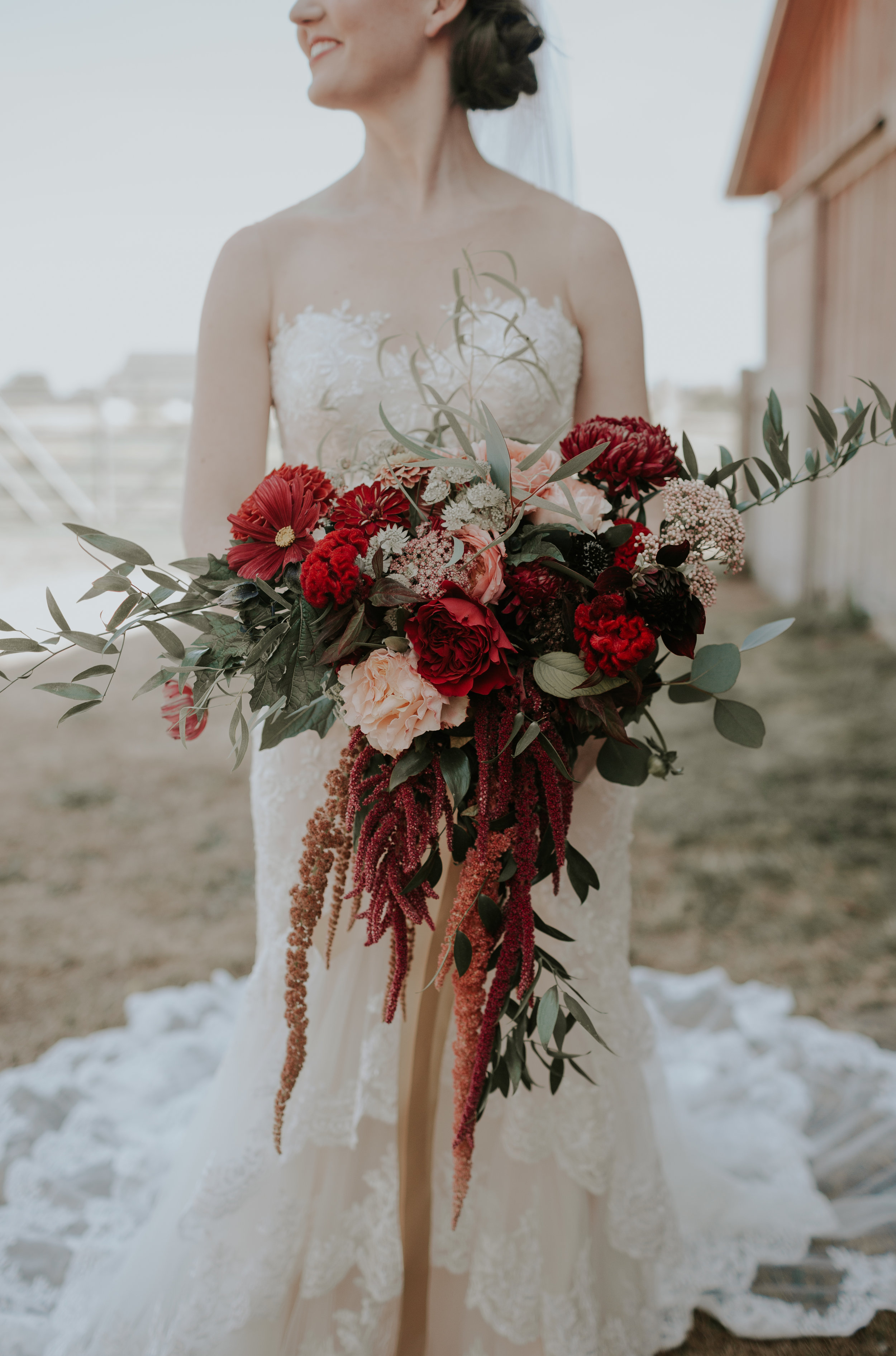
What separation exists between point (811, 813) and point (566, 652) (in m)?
3.48

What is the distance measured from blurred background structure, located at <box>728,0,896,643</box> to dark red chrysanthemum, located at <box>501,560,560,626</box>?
493 centimetres

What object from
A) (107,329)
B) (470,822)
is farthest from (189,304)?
(470,822)

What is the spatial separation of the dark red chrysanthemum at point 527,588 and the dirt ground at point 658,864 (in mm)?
1553

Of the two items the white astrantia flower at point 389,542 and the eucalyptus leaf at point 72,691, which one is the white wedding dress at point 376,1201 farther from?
the eucalyptus leaf at point 72,691

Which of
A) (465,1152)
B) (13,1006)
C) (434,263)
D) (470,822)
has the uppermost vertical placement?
(434,263)

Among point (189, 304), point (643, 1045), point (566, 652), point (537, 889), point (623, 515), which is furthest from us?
point (189, 304)

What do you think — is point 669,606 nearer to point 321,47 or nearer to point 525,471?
point 525,471

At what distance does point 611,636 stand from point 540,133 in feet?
4.82

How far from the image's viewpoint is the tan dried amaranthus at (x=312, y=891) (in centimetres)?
114

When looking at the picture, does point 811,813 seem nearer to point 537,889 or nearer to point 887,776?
point 887,776

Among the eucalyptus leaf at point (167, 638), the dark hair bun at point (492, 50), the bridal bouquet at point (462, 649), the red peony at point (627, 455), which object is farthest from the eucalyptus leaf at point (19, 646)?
the dark hair bun at point (492, 50)

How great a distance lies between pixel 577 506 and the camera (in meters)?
1.10

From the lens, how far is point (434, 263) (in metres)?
1.65

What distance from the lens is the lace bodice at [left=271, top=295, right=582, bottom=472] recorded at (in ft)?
5.18
